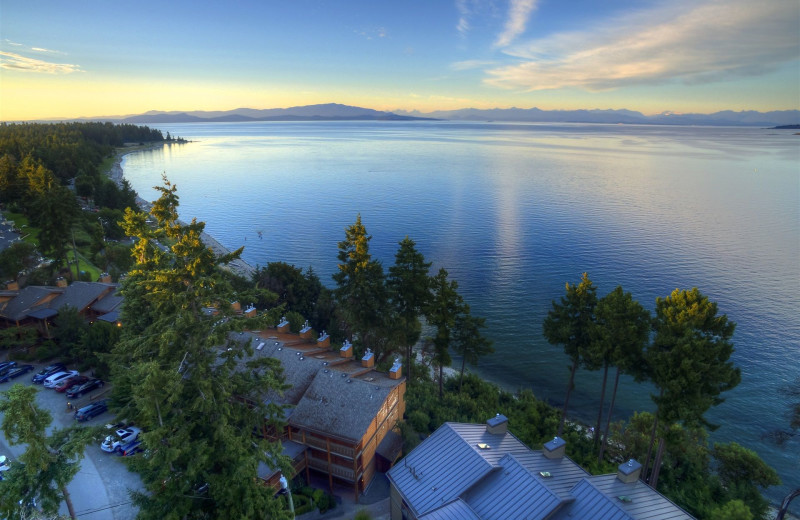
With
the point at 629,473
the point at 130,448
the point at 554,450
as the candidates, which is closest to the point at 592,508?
the point at 629,473

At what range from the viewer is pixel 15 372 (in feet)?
Answer: 114

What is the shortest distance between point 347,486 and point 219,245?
235ft

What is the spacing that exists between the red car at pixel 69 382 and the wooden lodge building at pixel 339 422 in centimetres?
1699

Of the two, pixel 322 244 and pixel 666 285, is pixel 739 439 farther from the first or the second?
pixel 322 244

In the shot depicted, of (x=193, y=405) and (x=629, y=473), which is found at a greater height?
(x=193, y=405)

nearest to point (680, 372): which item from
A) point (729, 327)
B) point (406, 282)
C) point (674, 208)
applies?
point (729, 327)

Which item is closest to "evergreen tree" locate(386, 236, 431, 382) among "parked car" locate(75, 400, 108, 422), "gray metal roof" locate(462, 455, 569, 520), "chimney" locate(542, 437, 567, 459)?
"chimney" locate(542, 437, 567, 459)

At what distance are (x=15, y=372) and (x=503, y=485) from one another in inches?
1491

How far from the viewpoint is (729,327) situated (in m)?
22.9

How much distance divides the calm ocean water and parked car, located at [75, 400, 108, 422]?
1350 inches

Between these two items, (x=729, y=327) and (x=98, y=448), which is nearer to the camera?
(x=729, y=327)

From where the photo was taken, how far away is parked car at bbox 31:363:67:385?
34125 millimetres

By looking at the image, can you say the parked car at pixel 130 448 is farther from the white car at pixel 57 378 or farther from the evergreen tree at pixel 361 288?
the evergreen tree at pixel 361 288

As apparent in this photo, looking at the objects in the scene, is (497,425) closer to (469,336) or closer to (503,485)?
(503,485)
